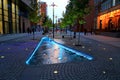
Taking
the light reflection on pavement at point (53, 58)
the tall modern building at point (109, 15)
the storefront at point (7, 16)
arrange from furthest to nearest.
Answer: 1. the tall modern building at point (109, 15)
2. the storefront at point (7, 16)
3. the light reflection on pavement at point (53, 58)

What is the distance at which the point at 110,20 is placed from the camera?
180 ft

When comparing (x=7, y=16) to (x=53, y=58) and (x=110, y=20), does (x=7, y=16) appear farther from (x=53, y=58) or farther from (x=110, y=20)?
(x=53, y=58)

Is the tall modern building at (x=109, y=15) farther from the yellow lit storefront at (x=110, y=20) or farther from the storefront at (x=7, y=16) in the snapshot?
the storefront at (x=7, y=16)

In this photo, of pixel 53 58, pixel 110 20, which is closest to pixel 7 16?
pixel 110 20

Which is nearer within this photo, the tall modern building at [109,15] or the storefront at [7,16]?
the storefront at [7,16]

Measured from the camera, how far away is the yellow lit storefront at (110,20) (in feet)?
158

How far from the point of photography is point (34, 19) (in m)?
38.4

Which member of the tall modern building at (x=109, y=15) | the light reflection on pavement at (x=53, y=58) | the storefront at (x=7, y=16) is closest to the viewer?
the light reflection on pavement at (x=53, y=58)

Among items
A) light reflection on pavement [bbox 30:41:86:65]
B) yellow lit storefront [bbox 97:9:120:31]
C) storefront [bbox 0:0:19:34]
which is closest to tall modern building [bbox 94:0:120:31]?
yellow lit storefront [bbox 97:9:120:31]

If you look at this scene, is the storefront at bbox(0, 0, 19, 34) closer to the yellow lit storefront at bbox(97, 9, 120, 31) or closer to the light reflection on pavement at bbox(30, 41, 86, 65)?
the yellow lit storefront at bbox(97, 9, 120, 31)

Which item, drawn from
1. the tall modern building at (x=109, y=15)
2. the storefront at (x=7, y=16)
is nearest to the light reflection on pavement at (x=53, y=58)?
the storefront at (x=7, y=16)

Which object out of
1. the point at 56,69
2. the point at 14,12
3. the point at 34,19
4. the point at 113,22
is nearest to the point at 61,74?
the point at 56,69

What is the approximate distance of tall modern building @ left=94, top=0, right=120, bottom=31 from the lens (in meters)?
48.2

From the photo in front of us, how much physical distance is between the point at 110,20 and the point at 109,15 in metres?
1.24
